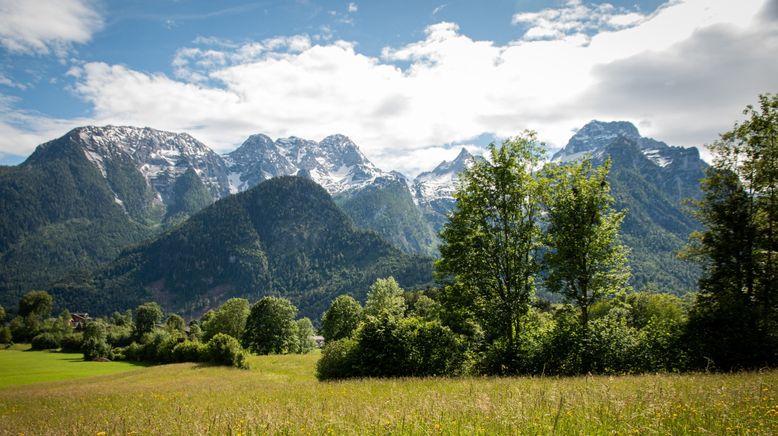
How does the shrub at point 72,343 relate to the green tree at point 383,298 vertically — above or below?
below

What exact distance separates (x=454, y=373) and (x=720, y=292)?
54.1 feet

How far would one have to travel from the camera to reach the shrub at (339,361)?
2577cm

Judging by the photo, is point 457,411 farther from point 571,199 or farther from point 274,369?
point 274,369

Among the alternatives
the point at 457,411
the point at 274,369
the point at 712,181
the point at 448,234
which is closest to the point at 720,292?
the point at 712,181

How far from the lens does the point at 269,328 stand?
291 ft

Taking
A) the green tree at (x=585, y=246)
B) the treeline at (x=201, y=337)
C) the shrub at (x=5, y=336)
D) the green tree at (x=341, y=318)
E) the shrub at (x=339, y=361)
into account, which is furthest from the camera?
the shrub at (x=5, y=336)

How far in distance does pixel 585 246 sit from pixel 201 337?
3916 inches

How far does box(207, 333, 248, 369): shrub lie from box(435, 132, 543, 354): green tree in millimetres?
38956

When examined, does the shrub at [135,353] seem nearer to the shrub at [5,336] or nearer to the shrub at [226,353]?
the shrub at [226,353]

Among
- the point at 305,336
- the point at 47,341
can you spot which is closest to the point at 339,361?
the point at 305,336

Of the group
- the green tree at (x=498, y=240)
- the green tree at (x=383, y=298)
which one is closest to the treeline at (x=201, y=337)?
the green tree at (x=383, y=298)

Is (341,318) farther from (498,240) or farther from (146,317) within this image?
(146,317)

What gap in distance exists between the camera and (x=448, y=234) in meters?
25.4

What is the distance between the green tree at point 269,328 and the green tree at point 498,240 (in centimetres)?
7215
